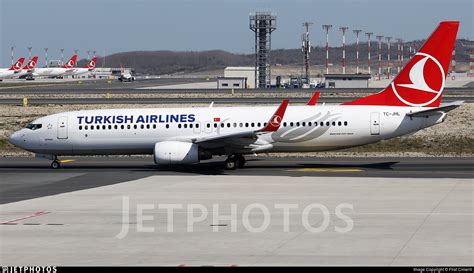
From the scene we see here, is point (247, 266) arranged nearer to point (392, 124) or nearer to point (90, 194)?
point (90, 194)

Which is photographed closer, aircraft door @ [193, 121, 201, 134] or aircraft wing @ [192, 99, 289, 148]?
aircraft wing @ [192, 99, 289, 148]

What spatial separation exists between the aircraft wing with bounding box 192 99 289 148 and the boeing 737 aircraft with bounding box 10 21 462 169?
0.05 m

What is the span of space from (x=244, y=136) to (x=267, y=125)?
1332mm

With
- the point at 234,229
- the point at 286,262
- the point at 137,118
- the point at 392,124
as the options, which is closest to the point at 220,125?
the point at 137,118

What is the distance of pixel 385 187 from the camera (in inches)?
1407

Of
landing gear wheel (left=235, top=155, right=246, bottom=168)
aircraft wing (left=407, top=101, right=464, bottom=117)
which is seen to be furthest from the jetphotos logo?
landing gear wheel (left=235, top=155, right=246, bottom=168)

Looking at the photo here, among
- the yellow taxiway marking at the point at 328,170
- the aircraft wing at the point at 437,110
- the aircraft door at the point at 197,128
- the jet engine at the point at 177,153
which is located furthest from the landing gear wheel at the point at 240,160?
the aircraft wing at the point at 437,110

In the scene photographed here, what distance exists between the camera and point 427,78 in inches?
1743

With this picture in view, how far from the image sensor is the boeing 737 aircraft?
43500mm

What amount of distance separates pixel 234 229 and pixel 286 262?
5325mm

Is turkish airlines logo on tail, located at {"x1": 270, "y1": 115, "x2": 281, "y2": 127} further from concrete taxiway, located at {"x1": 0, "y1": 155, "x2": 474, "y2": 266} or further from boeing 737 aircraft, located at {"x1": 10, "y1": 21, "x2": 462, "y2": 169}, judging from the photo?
concrete taxiway, located at {"x1": 0, "y1": 155, "x2": 474, "y2": 266}

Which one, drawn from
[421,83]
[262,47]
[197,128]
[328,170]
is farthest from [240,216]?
[262,47]

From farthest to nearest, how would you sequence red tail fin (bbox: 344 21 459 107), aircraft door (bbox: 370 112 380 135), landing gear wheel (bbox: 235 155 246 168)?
landing gear wheel (bbox: 235 155 246 168), red tail fin (bbox: 344 21 459 107), aircraft door (bbox: 370 112 380 135)

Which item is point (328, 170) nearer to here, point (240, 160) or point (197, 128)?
point (240, 160)
